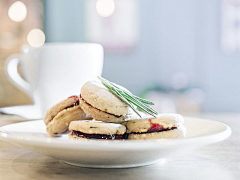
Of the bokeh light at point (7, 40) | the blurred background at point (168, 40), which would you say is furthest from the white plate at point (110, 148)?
the blurred background at point (168, 40)

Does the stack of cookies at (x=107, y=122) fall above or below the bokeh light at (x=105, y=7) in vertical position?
below

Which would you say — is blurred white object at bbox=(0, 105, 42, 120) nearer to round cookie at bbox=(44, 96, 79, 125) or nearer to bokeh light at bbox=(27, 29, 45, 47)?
round cookie at bbox=(44, 96, 79, 125)

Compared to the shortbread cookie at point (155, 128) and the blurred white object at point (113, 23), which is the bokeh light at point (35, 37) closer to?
the blurred white object at point (113, 23)

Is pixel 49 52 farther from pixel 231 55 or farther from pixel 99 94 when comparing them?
pixel 231 55

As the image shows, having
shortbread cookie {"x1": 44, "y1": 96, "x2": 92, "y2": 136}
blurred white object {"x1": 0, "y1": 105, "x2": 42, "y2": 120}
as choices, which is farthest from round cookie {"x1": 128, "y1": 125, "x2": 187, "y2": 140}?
blurred white object {"x1": 0, "y1": 105, "x2": 42, "y2": 120}

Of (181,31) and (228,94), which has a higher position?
(181,31)

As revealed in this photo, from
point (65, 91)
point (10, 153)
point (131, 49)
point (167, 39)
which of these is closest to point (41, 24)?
point (131, 49)
